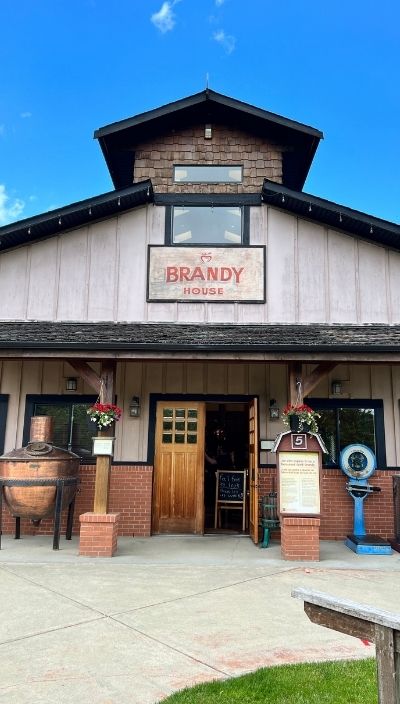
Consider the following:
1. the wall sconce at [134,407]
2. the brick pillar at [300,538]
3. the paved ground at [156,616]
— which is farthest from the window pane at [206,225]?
the paved ground at [156,616]

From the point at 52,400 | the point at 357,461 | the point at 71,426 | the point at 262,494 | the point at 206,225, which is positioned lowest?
the point at 262,494

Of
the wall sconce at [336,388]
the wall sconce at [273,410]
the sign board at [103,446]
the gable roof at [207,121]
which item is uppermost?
the gable roof at [207,121]

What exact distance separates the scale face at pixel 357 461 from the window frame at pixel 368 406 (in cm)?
28

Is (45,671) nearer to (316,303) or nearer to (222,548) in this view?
(222,548)

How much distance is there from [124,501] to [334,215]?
5.88 m

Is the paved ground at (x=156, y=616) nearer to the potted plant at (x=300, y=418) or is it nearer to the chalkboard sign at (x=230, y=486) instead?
the potted plant at (x=300, y=418)

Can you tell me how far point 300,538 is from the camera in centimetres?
734

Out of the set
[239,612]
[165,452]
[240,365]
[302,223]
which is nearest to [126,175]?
[302,223]

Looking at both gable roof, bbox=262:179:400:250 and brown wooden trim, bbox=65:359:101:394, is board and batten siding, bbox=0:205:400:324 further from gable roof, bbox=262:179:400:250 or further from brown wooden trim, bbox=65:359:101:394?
brown wooden trim, bbox=65:359:101:394

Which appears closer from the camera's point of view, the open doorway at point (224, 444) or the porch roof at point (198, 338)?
the porch roof at point (198, 338)

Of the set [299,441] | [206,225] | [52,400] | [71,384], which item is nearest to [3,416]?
[52,400]

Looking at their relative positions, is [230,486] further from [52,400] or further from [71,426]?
[52,400]

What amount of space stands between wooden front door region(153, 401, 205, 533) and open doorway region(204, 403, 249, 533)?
2.33m

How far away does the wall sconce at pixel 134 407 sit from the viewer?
8922mm
